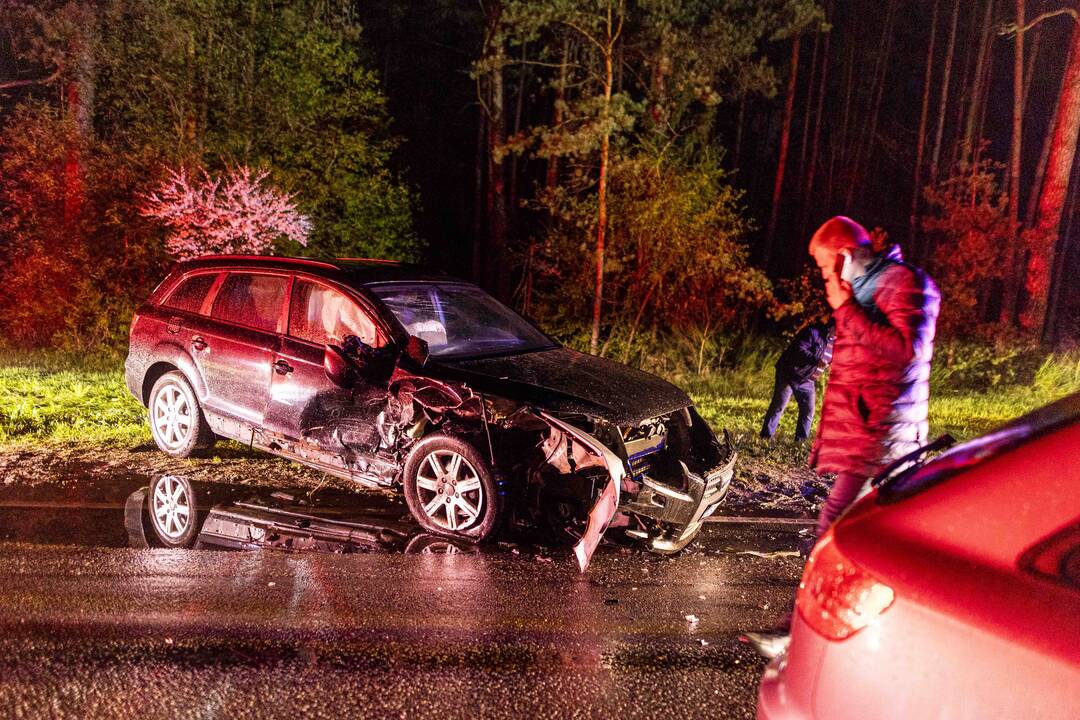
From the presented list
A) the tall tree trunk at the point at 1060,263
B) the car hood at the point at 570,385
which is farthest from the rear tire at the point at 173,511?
the tall tree trunk at the point at 1060,263

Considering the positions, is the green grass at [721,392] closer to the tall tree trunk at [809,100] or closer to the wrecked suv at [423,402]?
the wrecked suv at [423,402]

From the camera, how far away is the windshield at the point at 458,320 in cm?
623

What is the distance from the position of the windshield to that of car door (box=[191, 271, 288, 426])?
36.2 inches

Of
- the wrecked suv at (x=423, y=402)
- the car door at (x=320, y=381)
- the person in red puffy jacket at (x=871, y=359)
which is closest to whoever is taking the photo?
the person in red puffy jacket at (x=871, y=359)

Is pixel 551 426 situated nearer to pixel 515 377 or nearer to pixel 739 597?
pixel 515 377

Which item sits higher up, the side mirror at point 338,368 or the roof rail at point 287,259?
the roof rail at point 287,259

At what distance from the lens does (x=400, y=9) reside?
30.2 meters

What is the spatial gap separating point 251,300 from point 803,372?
5.10 m

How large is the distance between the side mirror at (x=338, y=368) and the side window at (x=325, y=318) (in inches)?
6.4

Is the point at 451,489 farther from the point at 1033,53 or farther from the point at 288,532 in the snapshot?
the point at 1033,53

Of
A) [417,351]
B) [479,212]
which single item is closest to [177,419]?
[417,351]

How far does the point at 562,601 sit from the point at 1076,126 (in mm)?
14896

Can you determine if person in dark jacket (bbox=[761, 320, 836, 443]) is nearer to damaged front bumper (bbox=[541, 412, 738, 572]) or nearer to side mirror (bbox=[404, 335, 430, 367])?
A: damaged front bumper (bbox=[541, 412, 738, 572])

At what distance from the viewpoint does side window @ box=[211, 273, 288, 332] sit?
657 centimetres
